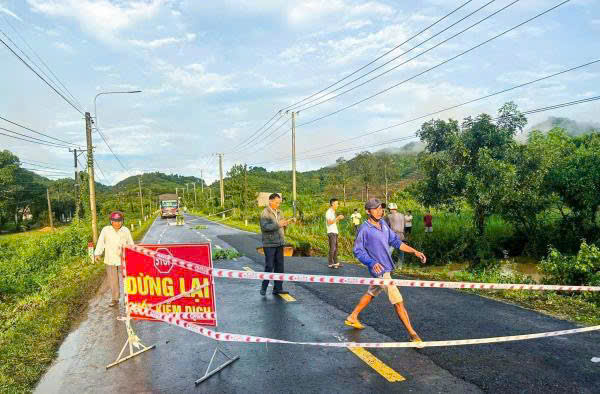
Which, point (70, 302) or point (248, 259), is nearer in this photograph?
point (70, 302)

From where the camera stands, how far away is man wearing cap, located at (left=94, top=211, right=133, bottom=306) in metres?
8.20

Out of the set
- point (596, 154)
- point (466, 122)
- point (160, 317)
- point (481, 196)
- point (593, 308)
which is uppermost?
point (466, 122)

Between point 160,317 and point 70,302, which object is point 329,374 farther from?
point 70,302

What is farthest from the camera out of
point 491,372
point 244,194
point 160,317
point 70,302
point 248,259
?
point 244,194

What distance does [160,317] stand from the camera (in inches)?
217

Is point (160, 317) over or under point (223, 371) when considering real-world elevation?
over

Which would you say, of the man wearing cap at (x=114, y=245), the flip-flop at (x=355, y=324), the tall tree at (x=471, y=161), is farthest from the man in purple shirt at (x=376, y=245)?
the tall tree at (x=471, y=161)

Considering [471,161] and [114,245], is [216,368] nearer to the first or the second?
[114,245]

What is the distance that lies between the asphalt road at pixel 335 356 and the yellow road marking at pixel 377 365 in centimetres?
6

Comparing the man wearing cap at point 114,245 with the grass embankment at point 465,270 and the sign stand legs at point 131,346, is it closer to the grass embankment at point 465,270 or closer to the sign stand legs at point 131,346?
the sign stand legs at point 131,346

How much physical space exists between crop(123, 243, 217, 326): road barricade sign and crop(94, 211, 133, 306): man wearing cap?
262cm

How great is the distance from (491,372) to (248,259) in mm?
10795

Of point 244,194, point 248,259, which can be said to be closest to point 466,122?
point 248,259

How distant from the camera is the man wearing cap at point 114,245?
A: 820 cm
